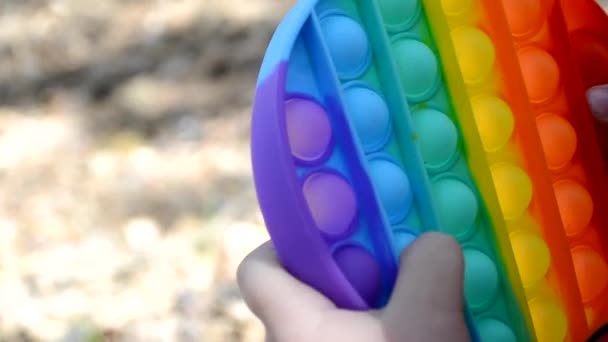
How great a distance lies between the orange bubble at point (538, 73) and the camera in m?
0.43

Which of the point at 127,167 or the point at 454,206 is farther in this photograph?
the point at 127,167

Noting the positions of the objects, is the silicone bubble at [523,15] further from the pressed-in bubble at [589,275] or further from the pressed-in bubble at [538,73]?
the pressed-in bubble at [589,275]

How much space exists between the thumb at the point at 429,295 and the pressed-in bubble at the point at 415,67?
0.28 feet

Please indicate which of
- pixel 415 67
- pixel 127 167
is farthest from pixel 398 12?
pixel 127 167

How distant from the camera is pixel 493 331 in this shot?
402 millimetres

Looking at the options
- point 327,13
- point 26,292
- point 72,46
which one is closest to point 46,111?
point 72,46

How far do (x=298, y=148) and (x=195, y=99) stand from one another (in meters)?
0.36

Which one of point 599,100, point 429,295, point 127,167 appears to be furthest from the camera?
point 127,167

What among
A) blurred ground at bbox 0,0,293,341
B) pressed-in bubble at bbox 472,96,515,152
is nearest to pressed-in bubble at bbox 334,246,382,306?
pressed-in bubble at bbox 472,96,515,152

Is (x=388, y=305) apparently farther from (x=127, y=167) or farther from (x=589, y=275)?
(x=127, y=167)

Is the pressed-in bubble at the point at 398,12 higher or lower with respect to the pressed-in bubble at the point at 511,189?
higher

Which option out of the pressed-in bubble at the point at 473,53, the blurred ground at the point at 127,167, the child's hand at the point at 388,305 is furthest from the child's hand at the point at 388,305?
the blurred ground at the point at 127,167

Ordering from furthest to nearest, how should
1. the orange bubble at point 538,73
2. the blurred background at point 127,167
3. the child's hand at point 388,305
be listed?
the blurred background at point 127,167 < the orange bubble at point 538,73 < the child's hand at point 388,305

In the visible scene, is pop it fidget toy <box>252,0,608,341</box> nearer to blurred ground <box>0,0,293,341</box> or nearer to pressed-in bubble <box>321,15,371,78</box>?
pressed-in bubble <box>321,15,371,78</box>
